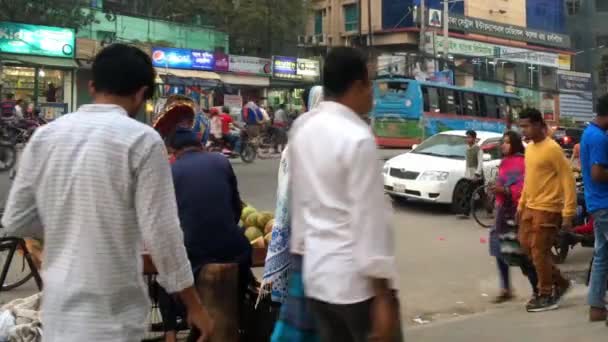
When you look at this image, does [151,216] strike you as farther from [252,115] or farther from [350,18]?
[350,18]

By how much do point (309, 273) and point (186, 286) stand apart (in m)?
0.45

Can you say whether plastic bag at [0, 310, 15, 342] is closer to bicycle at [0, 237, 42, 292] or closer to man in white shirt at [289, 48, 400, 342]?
bicycle at [0, 237, 42, 292]

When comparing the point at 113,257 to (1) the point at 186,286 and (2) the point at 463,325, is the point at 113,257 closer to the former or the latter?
(1) the point at 186,286

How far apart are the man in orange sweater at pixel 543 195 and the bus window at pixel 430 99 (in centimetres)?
2151

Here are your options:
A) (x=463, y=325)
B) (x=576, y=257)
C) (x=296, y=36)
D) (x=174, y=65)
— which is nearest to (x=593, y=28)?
(x=296, y=36)

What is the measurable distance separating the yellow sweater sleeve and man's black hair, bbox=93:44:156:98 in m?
4.42

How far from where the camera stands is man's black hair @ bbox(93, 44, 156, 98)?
7.95 ft

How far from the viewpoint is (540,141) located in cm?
625

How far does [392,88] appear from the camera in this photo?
27.6m

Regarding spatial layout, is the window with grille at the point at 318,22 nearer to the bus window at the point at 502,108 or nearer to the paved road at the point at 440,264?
the bus window at the point at 502,108

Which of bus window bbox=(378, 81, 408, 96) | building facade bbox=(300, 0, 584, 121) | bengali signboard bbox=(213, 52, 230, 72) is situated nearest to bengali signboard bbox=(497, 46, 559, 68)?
building facade bbox=(300, 0, 584, 121)

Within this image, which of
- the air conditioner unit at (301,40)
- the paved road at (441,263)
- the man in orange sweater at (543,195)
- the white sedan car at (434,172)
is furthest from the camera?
the air conditioner unit at (301,40)

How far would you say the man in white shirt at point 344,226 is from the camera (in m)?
2.43

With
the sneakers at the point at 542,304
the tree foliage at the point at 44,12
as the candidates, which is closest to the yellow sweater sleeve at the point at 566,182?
the sneakers at the point at 542,304
